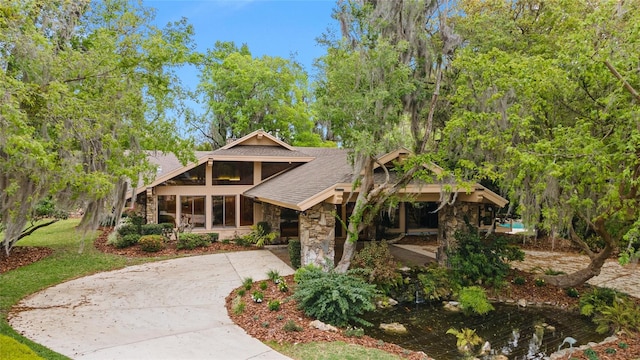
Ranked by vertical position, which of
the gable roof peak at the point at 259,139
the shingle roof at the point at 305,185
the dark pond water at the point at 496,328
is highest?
the gable roof peak at the point at 259,139

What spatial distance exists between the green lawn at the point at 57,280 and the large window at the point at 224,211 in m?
4.06

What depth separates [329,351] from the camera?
6246mm

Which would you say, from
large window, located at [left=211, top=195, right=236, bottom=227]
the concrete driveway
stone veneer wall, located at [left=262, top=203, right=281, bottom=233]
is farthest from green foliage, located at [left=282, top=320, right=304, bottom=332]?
large window, located at [left=211, top=195, right=236, bottom=227]

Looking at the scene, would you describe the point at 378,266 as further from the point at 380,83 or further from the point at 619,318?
the point at 619,318

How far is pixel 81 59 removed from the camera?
7.46m

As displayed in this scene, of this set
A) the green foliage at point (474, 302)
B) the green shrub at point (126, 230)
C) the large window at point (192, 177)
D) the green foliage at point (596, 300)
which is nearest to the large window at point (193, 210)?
the large window at point (192, 177)

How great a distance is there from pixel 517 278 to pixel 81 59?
1173 centimetres

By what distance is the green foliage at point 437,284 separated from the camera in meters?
9.65

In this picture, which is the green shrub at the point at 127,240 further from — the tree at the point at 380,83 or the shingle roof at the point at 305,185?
the tree at the point at 380,83

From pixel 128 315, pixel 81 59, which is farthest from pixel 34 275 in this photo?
pixel 81 59

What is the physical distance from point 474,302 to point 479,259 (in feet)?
5.04

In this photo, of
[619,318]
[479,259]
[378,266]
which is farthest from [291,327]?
[619,318]

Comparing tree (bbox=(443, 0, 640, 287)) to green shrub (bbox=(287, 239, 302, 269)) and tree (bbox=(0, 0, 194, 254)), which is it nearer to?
green shrub (bbox=(287, 239, 302, 269))

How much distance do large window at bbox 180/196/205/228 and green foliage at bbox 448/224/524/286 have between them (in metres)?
10.5
